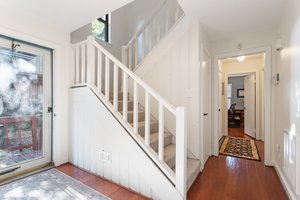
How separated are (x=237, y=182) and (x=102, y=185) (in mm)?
1824

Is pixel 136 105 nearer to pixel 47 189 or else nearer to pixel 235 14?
pixel 47 189

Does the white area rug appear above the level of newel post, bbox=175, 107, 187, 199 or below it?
below

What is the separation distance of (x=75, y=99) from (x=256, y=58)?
492 centimetres

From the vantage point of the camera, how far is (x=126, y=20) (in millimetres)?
4516

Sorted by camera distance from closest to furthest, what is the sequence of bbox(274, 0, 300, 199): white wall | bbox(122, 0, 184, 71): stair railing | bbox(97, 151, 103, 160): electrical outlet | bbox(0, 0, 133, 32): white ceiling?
bbox(274, 0, 300, 199): white wall < bbox(0, 0, 133, 32): white ceiling < bbox(97, 151, 103, 160): electrical outlet < bbox(122, 0, 184, 71): stair railing

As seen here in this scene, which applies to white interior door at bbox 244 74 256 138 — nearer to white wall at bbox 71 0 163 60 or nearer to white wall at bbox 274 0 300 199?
white wall at bbox 274 0 300 199

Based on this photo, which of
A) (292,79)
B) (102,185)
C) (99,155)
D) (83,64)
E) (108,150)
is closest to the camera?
(292,79)

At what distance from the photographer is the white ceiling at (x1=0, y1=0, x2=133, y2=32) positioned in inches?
78.8

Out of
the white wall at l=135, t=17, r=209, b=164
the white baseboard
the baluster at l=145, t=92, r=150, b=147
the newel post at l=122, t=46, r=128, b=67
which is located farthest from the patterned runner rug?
the newel post at l=122, t=46, r=128, b=67

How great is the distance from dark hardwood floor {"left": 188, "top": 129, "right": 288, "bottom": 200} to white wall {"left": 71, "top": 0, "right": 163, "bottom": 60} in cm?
341

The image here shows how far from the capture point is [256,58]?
4.71 m

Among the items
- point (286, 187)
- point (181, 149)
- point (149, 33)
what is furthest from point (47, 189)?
point (149, 33)

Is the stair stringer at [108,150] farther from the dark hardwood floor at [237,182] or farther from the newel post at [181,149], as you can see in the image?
the dark hardwood floor at [237,182]

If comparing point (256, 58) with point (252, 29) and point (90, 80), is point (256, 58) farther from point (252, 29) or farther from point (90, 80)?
point (90, 80)
